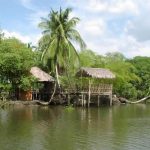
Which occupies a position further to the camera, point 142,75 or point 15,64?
point 142,75

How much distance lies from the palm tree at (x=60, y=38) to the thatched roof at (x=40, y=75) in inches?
88.6

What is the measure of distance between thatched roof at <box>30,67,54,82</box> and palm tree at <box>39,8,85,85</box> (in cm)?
225

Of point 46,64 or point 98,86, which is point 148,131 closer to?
point 98,86

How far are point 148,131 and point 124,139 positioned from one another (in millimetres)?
3723

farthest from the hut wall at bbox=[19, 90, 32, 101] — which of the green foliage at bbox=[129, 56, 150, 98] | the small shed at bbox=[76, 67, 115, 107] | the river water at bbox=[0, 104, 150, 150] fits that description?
the green foliage at bbox=[129, 56, 150, 98]

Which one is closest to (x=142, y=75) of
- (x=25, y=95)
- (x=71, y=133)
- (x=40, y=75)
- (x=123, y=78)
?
(x=123, y=78)

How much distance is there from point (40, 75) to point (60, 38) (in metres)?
5.19

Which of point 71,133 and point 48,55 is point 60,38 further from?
point 71,133

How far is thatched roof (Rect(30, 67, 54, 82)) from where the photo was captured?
4538 centimetres

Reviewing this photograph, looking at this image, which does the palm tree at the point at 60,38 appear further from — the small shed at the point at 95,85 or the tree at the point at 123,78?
the tree at the point at 123,78

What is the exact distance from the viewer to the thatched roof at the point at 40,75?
45.4m

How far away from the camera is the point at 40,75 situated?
45.9 m

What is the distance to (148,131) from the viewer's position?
81.5 feet

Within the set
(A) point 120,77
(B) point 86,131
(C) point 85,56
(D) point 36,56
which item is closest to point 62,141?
(B) point 86,131
